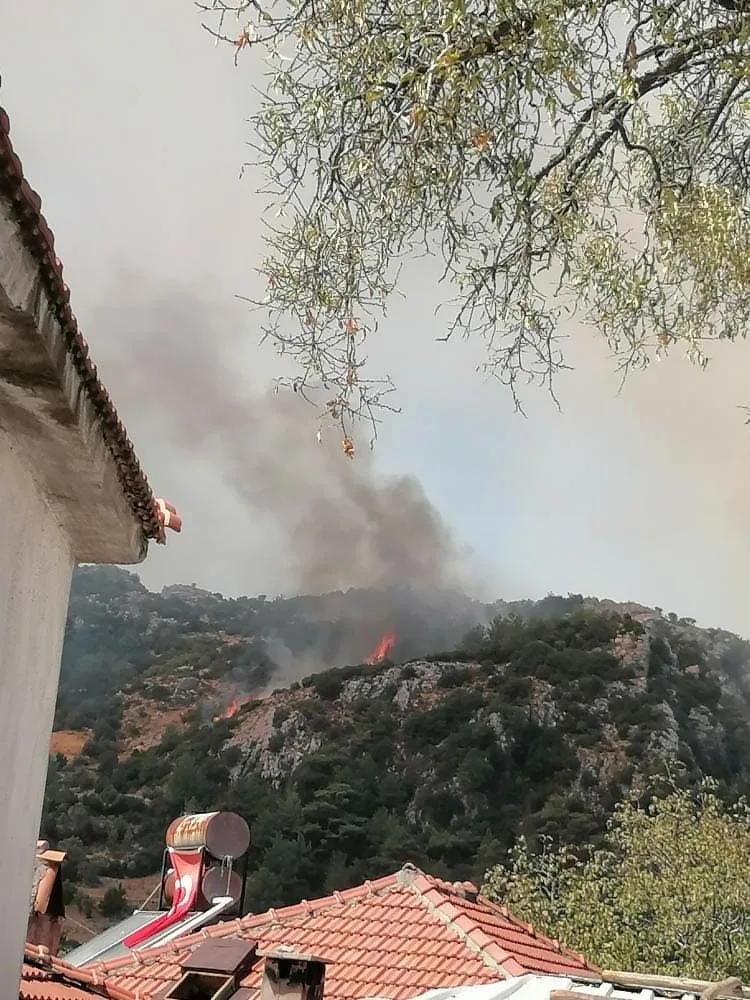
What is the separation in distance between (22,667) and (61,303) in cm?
161

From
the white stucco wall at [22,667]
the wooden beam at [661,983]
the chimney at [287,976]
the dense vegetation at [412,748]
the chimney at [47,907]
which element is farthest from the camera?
the dense vegetation at [412,748]

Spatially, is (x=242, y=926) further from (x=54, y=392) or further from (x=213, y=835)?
(x=54, y=392)

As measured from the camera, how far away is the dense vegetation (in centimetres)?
3425

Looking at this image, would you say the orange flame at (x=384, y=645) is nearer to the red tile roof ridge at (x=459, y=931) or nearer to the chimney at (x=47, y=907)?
the red tile roof ridge at (x=459, y=931)

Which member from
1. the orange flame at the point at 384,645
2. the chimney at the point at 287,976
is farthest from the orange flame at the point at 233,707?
the chimney at the point at 287,976

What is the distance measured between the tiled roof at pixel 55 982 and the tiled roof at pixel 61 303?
248cm

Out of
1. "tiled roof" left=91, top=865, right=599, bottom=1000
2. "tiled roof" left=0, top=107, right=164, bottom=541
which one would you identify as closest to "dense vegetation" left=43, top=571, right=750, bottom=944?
"tiled roof" left=91, top=865, right=599, bottom=1000

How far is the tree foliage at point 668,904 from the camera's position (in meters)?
19.7

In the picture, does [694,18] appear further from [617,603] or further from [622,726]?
[617,603]

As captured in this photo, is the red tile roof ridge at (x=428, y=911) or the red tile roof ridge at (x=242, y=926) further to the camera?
the red tile roof ridge at (x=242, y=926)

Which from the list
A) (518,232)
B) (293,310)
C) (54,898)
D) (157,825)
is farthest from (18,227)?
(157,825)

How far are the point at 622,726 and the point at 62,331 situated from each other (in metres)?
37.3

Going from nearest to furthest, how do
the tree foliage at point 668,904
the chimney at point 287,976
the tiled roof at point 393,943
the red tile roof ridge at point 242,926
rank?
the chimney at point 287,976
the tiled roof at point 393,943
the red tile roof ridge at point 242,926
the tree foliage at point 668,904

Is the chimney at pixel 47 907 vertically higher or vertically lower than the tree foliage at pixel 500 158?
lower
